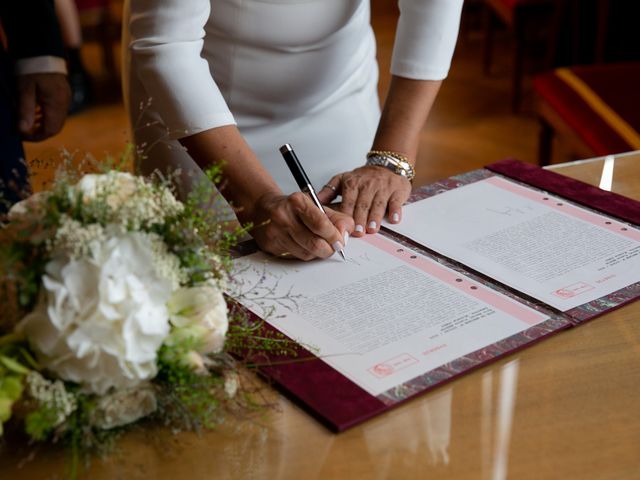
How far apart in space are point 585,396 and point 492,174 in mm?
589

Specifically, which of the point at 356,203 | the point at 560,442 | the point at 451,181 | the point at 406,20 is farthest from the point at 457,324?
the point at 406,20

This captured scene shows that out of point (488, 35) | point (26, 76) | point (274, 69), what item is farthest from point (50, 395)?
point (488, 35)

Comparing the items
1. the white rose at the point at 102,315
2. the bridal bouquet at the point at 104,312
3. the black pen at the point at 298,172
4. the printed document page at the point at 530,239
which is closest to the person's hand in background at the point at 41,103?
the black pen at the point at 298,172

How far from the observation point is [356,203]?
50.3 inches

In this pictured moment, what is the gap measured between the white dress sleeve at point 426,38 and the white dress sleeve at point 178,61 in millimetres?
368

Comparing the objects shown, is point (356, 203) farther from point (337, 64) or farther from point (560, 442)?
point (560, 442)

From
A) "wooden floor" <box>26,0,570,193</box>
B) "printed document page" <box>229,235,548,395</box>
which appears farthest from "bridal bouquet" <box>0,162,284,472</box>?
"wooden floor" <box>26,0,570,193</box>

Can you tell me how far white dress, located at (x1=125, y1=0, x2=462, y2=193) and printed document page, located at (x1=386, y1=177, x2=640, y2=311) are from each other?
0.28 metres

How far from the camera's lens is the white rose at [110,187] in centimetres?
78

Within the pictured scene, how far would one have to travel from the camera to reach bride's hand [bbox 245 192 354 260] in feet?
3.69

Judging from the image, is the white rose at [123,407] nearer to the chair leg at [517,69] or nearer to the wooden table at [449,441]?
the wooden table at [449,441]

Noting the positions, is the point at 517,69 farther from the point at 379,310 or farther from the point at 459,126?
the point at 379,310

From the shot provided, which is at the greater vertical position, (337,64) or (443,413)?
(337,64)

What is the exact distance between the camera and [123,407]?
780 millimetres
